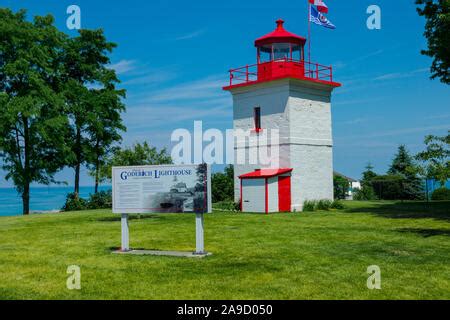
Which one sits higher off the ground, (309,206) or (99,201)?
(99,201)

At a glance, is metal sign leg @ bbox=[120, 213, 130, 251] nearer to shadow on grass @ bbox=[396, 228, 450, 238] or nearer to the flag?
shadow on grass @ bbox=[396, 228, 450, 238]

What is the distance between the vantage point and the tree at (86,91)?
36562 millimetres

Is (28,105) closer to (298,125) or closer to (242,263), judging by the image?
(298,125)

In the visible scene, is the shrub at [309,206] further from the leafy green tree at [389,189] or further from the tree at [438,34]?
the leafy green tree at [389,189]

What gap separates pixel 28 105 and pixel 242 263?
2665 centimetres

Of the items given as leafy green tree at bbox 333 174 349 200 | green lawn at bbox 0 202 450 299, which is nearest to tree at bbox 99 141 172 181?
green lawn at bbox 0 202 450 299

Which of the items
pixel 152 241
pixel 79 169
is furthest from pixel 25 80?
pixel 152 241

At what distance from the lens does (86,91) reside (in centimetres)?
3706

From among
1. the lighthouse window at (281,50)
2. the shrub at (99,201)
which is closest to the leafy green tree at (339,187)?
the lighthouse window at (281,50)

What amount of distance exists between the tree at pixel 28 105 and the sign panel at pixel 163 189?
73.8ft

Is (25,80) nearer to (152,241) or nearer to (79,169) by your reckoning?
(79,169)

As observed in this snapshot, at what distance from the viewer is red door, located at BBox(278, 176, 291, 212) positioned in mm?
25352

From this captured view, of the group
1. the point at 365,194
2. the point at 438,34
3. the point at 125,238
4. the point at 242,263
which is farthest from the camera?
the point at 365,194

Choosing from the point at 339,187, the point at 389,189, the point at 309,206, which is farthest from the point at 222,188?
the point at 389,189
